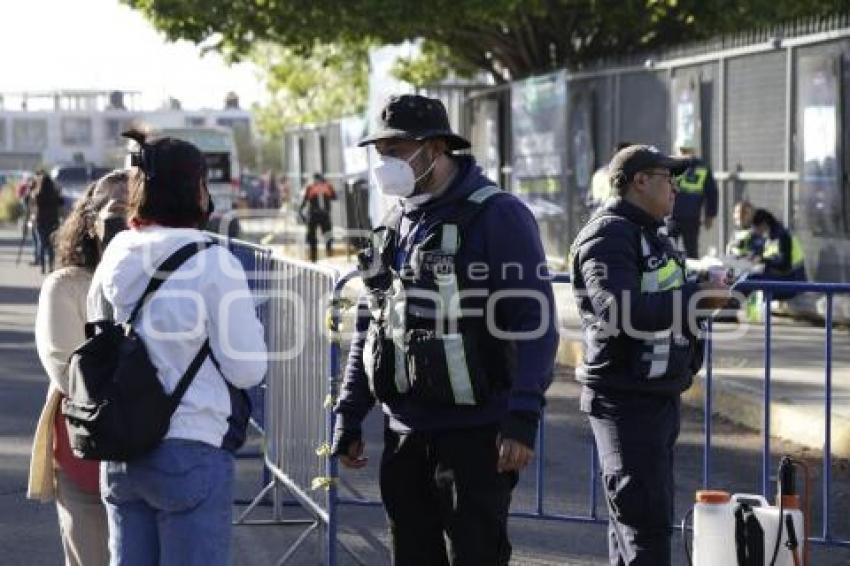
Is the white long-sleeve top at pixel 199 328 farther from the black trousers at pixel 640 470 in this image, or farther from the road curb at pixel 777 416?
the road curb at pixel 777 416

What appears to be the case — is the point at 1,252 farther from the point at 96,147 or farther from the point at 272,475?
the point at 96,147

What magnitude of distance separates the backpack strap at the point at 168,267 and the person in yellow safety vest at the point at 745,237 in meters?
12.9

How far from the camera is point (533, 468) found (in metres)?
10.5

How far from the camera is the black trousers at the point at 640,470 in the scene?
623 cm

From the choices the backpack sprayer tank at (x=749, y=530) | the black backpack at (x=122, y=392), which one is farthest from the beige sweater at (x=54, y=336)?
the backpack sprayer tank at (x=749, y=530)

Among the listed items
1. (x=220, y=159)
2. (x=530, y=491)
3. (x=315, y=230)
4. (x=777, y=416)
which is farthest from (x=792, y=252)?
(x=220, y=159)

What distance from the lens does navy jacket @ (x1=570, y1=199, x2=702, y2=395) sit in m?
6.17

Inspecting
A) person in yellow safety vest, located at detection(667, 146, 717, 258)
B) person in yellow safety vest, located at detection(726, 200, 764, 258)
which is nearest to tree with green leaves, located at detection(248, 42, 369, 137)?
person in yellow safety vest, located at detection(667, 146, 717, 258)

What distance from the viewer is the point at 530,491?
988 centimetres

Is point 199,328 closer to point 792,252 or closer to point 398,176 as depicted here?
point 398,176

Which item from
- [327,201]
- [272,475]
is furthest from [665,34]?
[272,475]

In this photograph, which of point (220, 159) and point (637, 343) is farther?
point (220, 159)

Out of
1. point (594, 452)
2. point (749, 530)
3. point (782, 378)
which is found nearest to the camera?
point (749, 530)

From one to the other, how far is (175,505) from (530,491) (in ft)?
17.0
